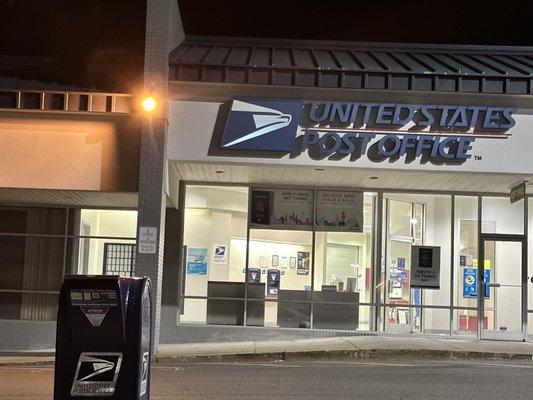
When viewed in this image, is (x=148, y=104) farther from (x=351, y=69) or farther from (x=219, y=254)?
(x=219, y=254)

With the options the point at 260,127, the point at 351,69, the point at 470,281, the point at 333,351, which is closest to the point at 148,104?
the point at 260,127

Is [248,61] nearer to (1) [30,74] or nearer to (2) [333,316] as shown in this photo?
(1) [30,74]

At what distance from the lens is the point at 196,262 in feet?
51.6

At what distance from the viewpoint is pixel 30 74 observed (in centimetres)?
1521

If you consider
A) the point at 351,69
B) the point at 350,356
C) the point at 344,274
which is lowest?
the point at 350,356

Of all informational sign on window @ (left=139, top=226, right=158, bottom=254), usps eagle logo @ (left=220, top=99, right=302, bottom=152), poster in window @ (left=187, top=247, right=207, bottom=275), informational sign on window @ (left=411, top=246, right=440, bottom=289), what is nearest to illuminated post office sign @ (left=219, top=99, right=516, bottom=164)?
usps eagle logo @ (left=220, top=99, right=302, bottom=152)

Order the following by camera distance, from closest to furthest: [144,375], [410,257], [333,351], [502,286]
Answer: [144,375]
[333,351]
[502,286]
[410,257]

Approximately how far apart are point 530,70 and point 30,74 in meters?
10.9

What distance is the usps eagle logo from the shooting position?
13398 mm

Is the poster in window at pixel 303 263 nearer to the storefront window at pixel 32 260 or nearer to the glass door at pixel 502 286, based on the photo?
the glass door at pixel 502 286

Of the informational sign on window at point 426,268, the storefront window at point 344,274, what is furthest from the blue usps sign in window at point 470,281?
the storefront window at point 344,274

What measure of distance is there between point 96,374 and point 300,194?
10834 mm

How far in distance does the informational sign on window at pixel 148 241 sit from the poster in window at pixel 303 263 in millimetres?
4109

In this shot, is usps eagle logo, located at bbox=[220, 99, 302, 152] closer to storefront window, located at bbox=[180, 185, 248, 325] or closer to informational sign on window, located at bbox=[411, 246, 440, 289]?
storefront window, located at bbox=[180, 185, 248, 325]
